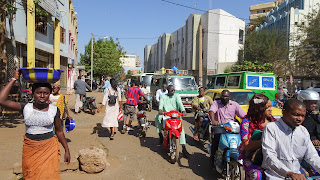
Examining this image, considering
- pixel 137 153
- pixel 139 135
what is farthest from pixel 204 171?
pixel 139 135

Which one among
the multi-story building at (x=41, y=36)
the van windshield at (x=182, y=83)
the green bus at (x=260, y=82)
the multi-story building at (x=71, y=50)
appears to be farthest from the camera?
the multi-story building at (x=71, y=50)

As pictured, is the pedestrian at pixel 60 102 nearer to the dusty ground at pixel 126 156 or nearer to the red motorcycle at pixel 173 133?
the dusty ground at pixel 126 156

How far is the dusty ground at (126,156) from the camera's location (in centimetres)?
511

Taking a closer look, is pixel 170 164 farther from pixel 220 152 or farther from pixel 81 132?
pixel 81 132

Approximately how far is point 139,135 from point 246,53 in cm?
2571

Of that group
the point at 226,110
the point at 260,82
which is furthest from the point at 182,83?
the point at 226,110

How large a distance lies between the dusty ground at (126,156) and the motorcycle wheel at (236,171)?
2.74 feet

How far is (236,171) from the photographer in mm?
4215

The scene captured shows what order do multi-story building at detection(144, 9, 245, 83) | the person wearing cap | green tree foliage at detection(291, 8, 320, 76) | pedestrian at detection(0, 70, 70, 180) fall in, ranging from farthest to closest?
1. multi-story building at detection(144, 9, 245, 83)
2. green tree foliage at detection(291, 8, 320, 76)
3. the person wearing cap
4. pedestrian at detection(0, 70, 70, 180)

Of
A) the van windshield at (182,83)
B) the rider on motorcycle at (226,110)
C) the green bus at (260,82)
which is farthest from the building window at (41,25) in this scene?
the rider on motorcycle at (226,110)

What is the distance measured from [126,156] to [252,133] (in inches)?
149

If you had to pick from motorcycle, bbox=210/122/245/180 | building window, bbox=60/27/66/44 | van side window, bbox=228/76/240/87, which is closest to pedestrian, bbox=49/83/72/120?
motorcycle, bbox=210/122/245/180

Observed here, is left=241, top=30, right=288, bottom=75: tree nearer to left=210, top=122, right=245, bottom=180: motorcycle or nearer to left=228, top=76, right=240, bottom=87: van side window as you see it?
left=228, top=76, right=240, bottom=87: van side window

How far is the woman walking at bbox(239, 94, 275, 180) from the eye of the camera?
9.78 ft
